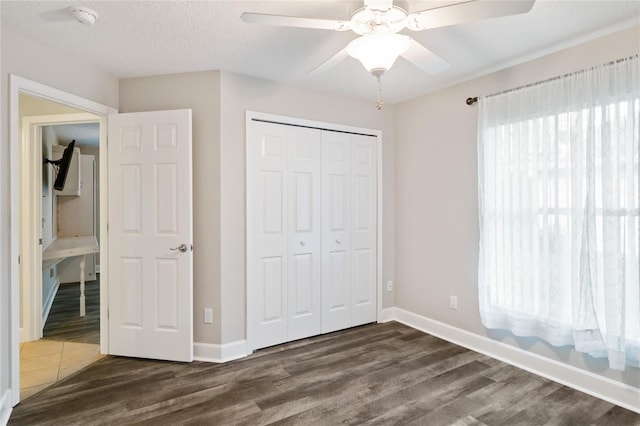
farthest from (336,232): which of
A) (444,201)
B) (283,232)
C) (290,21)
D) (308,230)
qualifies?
(290,21)

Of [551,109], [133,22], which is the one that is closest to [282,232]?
[133,22]

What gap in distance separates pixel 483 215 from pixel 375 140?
4.66 ft

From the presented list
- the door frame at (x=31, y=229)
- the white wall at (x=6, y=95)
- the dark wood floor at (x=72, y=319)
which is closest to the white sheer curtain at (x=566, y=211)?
the white wall at (x=6, y=95)

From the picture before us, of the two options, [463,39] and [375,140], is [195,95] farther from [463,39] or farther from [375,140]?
[463,39]

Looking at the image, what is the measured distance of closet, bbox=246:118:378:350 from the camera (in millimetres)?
3055

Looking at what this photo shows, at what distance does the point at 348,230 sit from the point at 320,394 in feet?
5.47

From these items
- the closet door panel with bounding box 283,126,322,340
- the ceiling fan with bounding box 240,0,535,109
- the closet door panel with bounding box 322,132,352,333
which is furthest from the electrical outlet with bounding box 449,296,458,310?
the ceiling fan with bounding box 240,0,535,109

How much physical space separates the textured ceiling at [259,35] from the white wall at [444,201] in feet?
0.58

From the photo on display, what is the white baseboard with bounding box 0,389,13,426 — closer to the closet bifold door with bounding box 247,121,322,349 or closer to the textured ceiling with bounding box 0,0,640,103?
the closet bifold door with bounding box 247,121,322,349

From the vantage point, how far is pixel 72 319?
3822mm

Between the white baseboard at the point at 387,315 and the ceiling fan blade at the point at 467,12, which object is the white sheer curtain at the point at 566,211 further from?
the ceiling fan blade at the point at 467,12

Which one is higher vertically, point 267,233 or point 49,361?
point 267,233

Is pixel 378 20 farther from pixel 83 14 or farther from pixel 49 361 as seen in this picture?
pixel 49 361

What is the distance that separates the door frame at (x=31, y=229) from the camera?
323 centimetres
